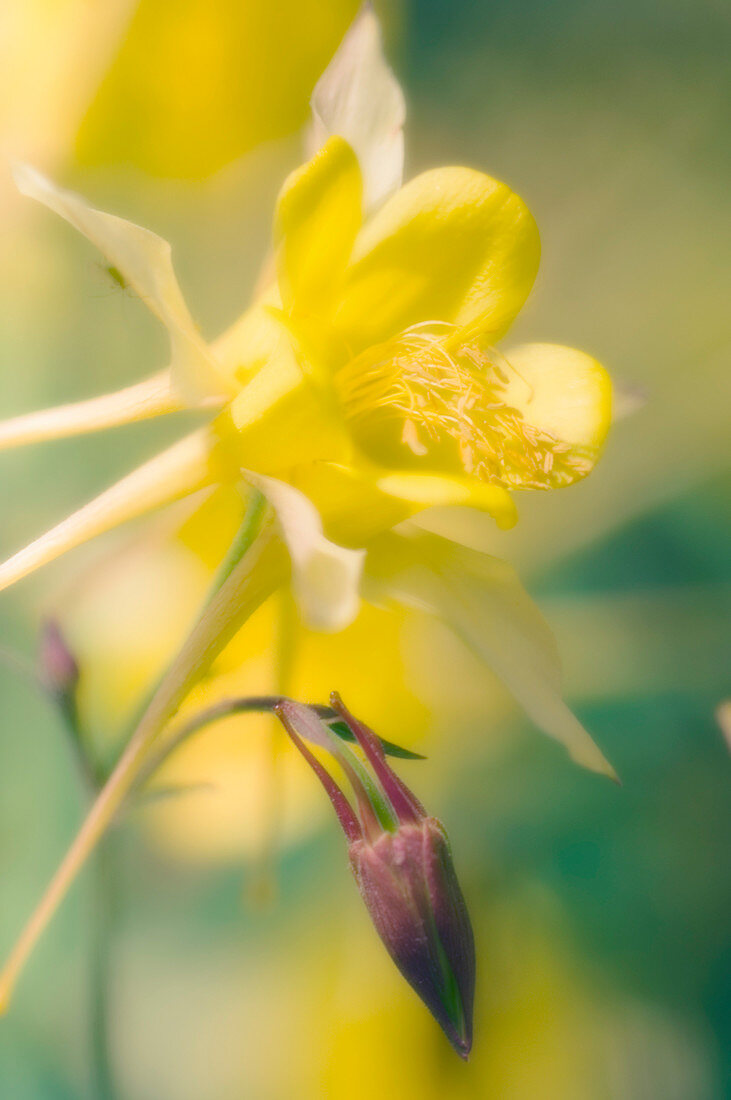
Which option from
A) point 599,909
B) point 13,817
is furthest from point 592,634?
point 13,817

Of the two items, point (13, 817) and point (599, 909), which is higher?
point (13, 817)

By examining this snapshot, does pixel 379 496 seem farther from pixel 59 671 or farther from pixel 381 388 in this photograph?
pixel 59 671

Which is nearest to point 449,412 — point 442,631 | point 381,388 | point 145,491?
point 381,388

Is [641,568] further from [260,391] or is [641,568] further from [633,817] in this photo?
[260,391]

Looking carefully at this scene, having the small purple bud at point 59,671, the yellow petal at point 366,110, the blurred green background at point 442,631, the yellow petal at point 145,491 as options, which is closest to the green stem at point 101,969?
the blurred green background at point 442,631

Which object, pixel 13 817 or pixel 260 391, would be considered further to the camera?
pixel 13 817

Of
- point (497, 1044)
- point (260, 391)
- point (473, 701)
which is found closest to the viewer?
point (260, 391)

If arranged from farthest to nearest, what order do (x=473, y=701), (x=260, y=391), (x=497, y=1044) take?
(x=473, y=701) → (x=497, y=1044) → (x=260, y=391)

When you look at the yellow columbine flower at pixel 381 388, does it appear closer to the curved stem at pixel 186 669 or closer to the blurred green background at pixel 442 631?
the curved stem at pixel 186 669
